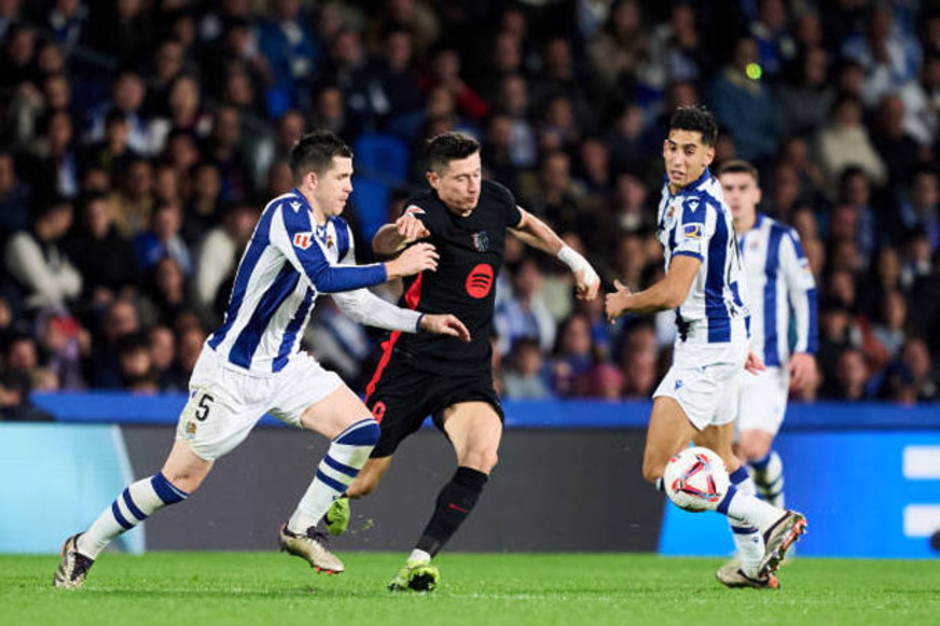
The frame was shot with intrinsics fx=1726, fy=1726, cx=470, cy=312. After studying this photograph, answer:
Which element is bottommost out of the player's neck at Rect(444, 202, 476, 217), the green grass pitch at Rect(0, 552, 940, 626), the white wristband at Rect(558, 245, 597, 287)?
the green grass pitch at Rect(0, 552, 940, 626)

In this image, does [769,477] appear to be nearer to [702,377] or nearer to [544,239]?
[702,377]

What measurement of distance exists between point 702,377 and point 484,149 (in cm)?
638

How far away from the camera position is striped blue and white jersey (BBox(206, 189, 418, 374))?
293 inches

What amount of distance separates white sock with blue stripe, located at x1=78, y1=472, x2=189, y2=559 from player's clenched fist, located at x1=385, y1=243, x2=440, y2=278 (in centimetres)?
135

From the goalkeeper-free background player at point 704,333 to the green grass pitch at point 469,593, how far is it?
319 millimetres

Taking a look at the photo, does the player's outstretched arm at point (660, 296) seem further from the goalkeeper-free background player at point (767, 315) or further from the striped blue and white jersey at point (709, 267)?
the goalkeeper-free background player at point (767, 315)

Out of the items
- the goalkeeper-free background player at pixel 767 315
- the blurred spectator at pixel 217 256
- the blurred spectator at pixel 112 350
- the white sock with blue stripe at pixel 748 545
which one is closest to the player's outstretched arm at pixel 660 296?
the white sock with blue stripe at pixel 748 545

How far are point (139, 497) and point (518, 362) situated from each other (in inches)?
214

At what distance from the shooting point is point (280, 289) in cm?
766

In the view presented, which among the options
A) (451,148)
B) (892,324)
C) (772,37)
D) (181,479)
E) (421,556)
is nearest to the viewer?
(421,556)

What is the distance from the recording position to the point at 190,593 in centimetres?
750

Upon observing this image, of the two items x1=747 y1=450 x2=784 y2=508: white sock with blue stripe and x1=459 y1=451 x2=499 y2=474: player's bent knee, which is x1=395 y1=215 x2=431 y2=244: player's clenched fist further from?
x1=747 y1=450 x2=784 y2=508: white sock with blue stripe

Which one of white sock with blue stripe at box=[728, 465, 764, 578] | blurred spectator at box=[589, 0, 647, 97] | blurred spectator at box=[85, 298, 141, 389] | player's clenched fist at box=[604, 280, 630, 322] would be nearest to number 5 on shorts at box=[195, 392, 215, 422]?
player's clenched fist at box=[604, 280, 630, 322]

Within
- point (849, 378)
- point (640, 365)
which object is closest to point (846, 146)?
point (849, 378)
